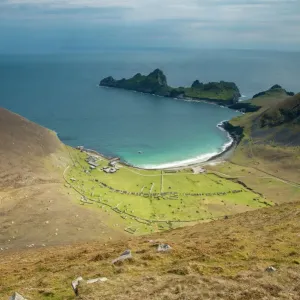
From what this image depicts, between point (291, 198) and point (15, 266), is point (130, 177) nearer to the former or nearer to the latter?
point (291, 198)

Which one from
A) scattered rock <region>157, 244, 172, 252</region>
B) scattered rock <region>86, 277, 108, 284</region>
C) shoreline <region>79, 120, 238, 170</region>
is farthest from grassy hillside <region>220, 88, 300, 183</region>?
scattered rock <region>86, 277, 108, 284</region>

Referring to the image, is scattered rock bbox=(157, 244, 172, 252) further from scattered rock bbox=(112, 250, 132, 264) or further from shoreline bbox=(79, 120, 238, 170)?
shoreline bbox=(79, 120, 238, 170)

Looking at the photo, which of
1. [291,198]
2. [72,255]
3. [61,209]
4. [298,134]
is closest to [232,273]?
[72,255]

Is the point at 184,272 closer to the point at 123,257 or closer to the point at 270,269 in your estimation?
the point at 270,269

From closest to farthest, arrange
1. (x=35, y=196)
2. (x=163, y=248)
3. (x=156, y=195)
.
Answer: (x=163, y=248) < (x=35, y=196) < (x=156, y=195)

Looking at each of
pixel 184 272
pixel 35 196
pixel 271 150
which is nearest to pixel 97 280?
pixel 184 272

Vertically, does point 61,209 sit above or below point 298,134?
below
